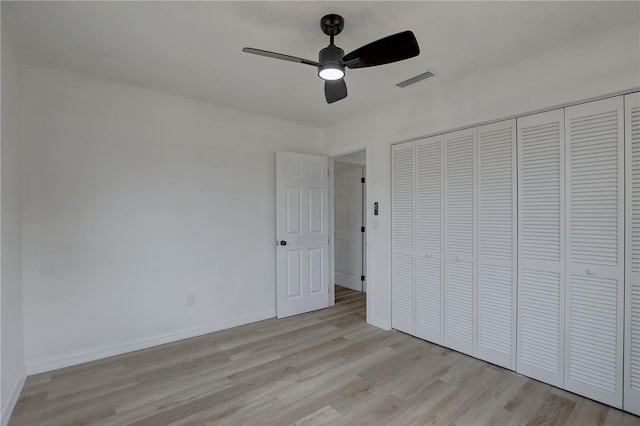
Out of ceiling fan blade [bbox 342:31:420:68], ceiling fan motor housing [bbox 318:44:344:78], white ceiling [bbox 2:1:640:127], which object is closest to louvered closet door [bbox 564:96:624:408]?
white ceiling [bbox 2:1:640:127]

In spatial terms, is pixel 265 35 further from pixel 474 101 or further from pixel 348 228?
pixel 348 228

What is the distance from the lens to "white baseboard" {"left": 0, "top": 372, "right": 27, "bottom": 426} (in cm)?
189

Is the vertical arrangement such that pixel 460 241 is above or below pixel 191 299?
above

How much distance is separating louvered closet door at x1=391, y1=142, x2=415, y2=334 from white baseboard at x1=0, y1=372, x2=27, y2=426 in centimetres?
321

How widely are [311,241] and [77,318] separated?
253cm

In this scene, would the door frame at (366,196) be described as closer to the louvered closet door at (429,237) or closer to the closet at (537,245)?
the closet at (537,245)

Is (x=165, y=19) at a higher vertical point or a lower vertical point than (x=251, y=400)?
higher

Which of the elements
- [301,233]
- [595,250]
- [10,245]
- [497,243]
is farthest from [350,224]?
[10,245]

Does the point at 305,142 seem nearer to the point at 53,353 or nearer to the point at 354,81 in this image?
the point at 354,81

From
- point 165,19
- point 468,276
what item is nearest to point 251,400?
point 468,276

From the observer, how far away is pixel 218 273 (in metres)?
3.46

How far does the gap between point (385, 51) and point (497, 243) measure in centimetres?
188

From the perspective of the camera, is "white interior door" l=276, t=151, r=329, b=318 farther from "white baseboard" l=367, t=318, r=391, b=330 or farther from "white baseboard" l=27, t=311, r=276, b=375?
"white baseboard" l=367, t=318, r=391, b=330

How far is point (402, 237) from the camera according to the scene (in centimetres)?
335
